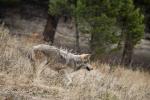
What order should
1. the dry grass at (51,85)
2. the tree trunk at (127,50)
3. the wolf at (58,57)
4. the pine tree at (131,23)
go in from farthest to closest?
1. the tree trunk at (127,50)
2. the pine tree at (131,23)
3. the wolf at (58,57)
4. the dry grass at (51,85)

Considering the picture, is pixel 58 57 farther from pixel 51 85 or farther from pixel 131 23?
pixel 131 23

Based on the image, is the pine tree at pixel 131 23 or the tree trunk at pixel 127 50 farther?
the tree trunk at pixel 127 50

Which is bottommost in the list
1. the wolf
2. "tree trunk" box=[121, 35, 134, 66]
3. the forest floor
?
"tree trunk" box=[121, 35, 134, 66]

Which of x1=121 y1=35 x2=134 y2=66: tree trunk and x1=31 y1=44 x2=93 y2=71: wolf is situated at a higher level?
x1=31 y1=44 x2=93 y2=71: wolf

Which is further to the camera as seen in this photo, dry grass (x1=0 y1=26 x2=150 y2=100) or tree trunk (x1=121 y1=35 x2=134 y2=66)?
tree trunk (x1=121 y1=35 x2=134 y2=66)

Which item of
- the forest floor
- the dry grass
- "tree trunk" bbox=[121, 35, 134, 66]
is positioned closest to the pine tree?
"tree trunk" bbox=[121, 35, 134, 66]

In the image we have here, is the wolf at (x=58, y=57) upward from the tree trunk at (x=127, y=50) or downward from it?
upward

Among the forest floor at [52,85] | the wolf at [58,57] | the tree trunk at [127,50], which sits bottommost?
the tree trunk at [127,50]

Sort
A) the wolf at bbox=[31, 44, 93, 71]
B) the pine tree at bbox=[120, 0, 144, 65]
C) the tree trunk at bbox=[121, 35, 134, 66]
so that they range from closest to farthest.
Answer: the wolf at bbox=[31, 44, 93, 71]
the pine tree at bbox=[120, 0, 144, 65]
the tree trunk at bbox=[121, 35, 134, 66]

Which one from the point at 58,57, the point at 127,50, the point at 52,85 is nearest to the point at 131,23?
the point at 127,50

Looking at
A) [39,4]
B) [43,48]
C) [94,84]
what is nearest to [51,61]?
[43,48]

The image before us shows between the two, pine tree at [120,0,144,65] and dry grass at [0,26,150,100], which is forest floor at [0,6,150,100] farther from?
pine tree at [120,0,144,65]

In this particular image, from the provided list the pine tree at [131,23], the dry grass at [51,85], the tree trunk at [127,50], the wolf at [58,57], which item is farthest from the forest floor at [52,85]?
the tree trunk at [127,50]

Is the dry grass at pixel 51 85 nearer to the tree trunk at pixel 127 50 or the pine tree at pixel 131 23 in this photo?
the pine tree at pixel 131 23
